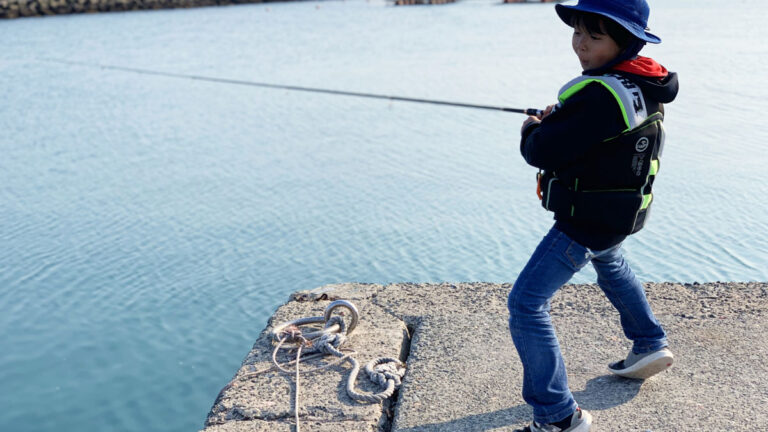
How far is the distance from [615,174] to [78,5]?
3901cm

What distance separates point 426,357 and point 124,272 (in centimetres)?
349

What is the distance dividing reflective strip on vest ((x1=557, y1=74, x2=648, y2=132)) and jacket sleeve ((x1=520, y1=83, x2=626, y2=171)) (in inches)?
0.5

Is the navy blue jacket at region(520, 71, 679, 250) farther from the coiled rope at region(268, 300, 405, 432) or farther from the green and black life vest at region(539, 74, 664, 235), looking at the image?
the coiled rope at region(268, 300, 405, 432)

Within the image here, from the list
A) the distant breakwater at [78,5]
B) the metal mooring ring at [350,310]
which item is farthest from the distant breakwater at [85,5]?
the metal mooring ring at [350,310]

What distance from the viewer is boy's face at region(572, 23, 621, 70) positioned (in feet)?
A: 7.16

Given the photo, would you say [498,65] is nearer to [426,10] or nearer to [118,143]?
[118,143]

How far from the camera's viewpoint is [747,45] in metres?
13.7

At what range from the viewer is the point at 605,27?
216 centimetres

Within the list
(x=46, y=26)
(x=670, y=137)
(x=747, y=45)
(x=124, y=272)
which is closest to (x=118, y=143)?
(x=124, y=272)

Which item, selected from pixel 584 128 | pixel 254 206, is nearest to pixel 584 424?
pixel 584 128

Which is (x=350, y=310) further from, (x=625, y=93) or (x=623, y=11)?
→ (x=623, y=11)

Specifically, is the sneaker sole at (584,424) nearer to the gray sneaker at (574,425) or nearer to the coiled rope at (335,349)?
the gray sneaker at (574,425)

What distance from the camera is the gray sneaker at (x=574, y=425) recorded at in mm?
2316

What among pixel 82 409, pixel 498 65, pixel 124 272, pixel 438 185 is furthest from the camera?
pixel 498 65
